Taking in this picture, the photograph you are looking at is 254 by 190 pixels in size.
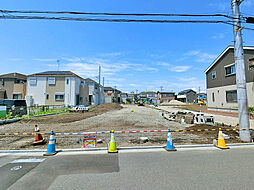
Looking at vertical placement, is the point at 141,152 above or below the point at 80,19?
below

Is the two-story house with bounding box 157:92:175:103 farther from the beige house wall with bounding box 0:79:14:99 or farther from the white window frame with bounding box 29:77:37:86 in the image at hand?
the beige house wall with bounding box 0:79:14:99

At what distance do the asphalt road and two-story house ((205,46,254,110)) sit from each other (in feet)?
46.6

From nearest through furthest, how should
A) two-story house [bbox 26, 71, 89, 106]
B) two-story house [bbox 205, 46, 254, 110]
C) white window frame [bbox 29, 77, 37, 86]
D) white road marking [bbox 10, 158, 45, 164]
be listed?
white road marking [bbox 10, 158, 45, 164] < two-story house [bbox 205, 46, 254, 110] < two-story house [bbox 26, 71, 89, 106] < white window frame [bbox 29, 77, 37, 86]

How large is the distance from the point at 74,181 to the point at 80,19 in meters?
6.84

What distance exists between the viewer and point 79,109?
2147 centimetres

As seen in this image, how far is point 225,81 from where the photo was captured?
60.0 feet

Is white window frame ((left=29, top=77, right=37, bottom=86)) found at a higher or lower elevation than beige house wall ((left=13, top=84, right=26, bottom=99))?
higher

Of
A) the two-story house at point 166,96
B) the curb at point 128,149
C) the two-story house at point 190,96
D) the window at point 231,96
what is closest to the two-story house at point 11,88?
the curb at point 128,149

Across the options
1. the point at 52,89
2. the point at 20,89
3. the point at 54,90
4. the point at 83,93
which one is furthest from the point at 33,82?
the point at 83,93

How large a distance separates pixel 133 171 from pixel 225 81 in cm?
2061

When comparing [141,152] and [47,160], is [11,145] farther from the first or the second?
[141,152]

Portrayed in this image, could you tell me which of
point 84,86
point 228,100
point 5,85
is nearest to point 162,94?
point 84,86

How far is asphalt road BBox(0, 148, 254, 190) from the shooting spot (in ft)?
9.97

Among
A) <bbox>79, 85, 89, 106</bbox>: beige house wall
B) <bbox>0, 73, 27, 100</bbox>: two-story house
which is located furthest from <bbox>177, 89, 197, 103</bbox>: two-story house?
<bbox>0, 73, 27, 100</bbox>: two-story house
